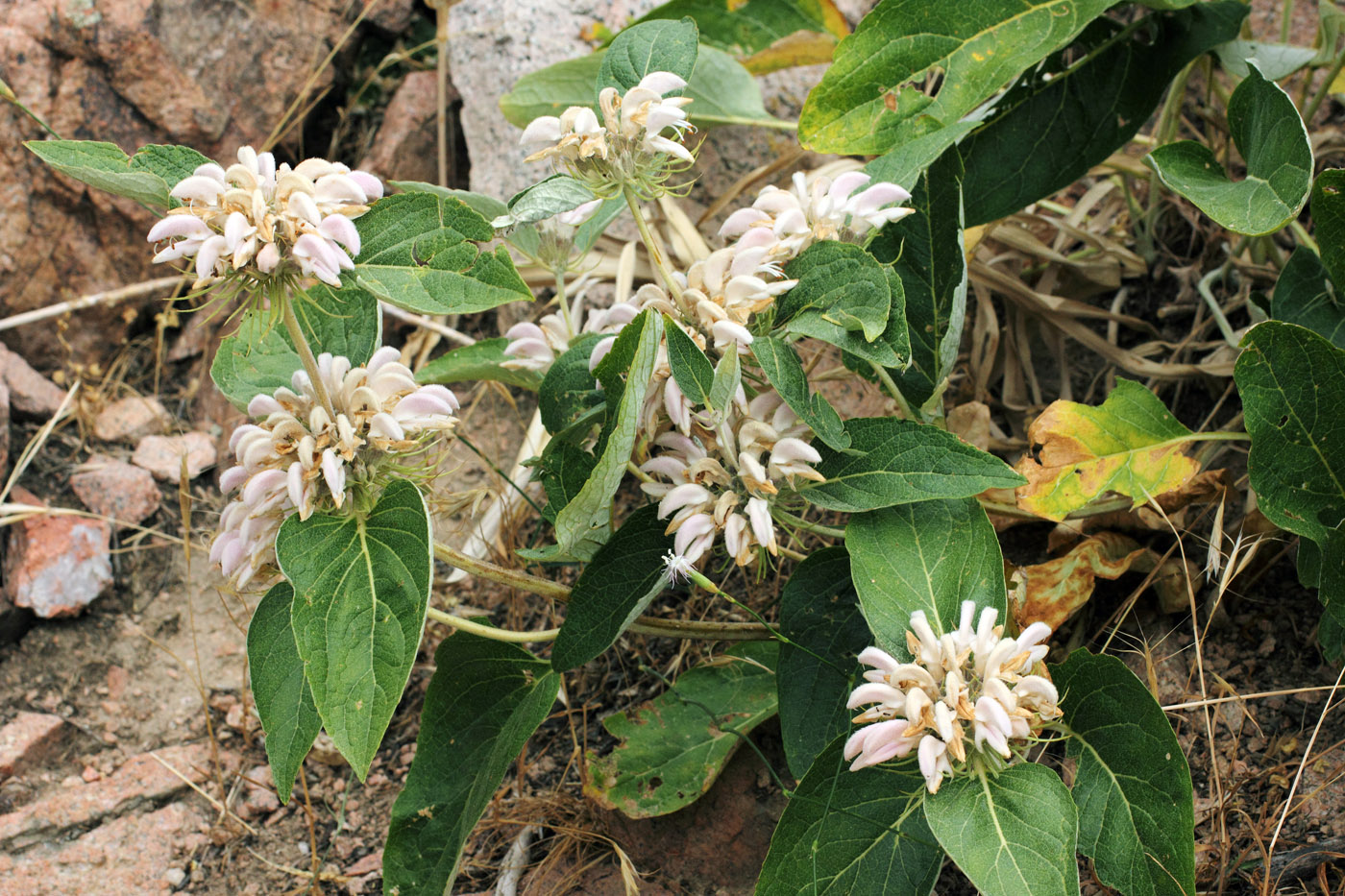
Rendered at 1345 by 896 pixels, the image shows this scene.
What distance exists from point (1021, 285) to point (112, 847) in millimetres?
1918

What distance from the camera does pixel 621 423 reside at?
1.08 metres

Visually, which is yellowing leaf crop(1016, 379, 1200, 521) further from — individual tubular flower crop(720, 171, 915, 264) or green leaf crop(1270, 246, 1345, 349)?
individual tubular flower crop(720, 171, 915, 264)

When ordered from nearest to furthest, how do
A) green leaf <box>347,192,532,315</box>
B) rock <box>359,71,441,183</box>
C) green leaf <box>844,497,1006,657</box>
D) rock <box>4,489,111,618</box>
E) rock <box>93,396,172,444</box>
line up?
green leaf <box>347,192,532,315</box>
green leaf <box>844,497,1006,657</box>
rock <box>4,489,111,618</box>
rock <box>93,396,172,444</box>
rock <box>359,71,441,183</box>

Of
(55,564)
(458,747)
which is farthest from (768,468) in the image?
(55,564)

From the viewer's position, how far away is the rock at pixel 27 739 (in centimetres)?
182

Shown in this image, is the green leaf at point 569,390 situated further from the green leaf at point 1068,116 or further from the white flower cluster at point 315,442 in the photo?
the green leaf at point 1068,116

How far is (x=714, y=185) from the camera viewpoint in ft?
7.86

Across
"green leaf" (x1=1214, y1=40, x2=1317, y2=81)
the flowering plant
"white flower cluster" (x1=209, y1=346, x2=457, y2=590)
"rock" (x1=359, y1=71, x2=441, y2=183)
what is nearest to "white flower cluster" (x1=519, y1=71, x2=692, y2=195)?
the flowering plant

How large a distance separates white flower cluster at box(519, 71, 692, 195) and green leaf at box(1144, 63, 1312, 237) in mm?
733

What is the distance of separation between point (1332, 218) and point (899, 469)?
2.30 ft

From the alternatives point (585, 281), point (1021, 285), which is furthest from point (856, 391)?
point (585, 281)

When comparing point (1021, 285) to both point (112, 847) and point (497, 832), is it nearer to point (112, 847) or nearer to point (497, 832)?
point (497, 832)

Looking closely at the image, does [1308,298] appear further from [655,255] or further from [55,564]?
[55,564]

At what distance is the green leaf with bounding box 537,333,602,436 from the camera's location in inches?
54.1
